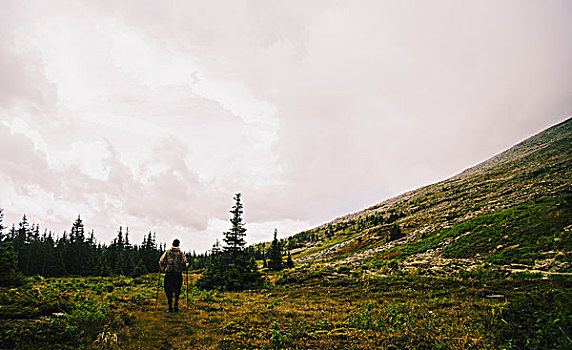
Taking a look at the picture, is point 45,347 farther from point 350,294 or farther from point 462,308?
point 350,294

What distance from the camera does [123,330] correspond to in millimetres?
8766

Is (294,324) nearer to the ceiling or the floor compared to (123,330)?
nearer to the floor

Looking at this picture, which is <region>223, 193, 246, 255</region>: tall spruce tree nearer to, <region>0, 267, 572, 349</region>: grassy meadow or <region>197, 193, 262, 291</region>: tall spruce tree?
<region>197, 193, 262, 291</region>: tall spruce tree

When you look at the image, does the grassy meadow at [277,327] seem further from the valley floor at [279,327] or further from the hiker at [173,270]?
the hiker at [173,270]

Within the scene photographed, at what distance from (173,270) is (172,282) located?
0.57m

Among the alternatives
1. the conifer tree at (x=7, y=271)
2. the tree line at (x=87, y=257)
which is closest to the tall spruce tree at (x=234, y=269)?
the tree line at (x=87, y=257)

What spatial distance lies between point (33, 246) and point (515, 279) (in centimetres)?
10962

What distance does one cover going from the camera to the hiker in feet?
44.6

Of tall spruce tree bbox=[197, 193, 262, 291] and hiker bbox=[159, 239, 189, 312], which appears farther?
tall spruce tree bbox=[197, 193, 262, 291]

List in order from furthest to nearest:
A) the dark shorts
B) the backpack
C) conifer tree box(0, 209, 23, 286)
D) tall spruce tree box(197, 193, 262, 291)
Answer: tall spruce tree box(197, 193, 262, 291) < conifer tree box(0, 209, 23, 286) < the backpack < the dark shorts

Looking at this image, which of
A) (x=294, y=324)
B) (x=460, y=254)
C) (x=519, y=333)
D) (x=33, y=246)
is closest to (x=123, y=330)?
(x=294, y=324)

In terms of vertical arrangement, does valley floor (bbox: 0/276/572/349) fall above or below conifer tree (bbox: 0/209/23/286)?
below

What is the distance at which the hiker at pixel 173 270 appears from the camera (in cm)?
1359

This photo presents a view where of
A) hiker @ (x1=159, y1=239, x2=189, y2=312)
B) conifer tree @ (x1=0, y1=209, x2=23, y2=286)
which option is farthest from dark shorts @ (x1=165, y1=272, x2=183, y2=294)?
conifer tree @ (x1=0, y1=209, x2=23, y2=286)
